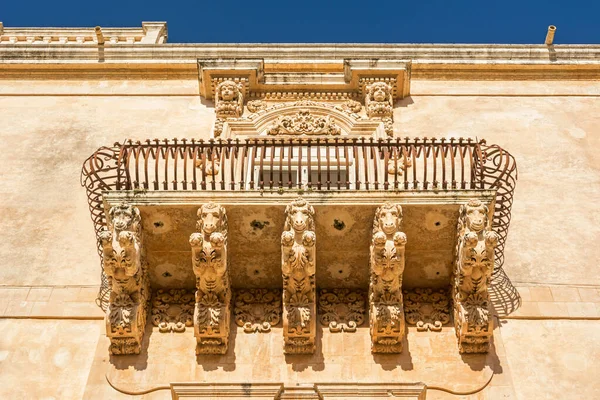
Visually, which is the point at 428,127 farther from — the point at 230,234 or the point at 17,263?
the point at 17,263

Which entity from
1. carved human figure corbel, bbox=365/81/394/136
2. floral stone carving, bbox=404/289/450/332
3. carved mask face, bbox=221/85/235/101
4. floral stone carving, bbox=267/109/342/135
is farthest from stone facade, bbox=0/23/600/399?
carved mask face, bbox=221/85/235/101

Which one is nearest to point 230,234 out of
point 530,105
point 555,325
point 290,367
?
point 290,367

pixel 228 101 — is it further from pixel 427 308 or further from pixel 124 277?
pixel 427 308

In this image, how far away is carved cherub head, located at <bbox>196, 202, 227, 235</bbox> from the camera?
816 cm

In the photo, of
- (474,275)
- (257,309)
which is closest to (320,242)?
(257,309)

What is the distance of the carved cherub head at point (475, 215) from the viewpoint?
318 inches

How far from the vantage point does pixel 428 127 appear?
11414 mm

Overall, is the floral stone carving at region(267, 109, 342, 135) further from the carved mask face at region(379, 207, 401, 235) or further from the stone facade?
the carved mask face at region(379, 207, 401, 235)

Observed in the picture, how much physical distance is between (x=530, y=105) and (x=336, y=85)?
8.52ft

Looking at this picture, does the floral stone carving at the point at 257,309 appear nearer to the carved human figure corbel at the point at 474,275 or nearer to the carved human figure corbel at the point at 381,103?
the carved human figure corbel at the point at 474,275

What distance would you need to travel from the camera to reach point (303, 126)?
11.4 metres

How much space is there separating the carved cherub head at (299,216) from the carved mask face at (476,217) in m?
Result: 1.43

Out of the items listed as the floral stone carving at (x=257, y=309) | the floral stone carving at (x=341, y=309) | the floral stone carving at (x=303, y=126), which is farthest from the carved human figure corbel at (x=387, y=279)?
the floral stone carving at (x=303, y=126)

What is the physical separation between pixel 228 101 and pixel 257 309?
3825mm
